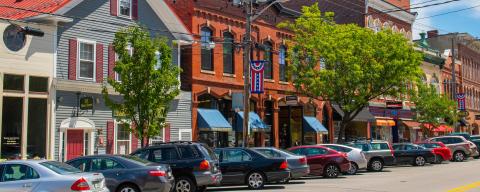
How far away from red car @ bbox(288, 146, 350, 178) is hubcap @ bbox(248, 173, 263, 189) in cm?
504

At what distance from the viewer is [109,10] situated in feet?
83.1

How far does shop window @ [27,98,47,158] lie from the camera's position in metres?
22.1

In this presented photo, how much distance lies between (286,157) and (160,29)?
36.0ft

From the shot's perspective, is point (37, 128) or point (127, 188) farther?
point (37, 128)

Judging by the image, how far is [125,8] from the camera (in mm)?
26172

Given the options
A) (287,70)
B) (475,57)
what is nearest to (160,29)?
(287,70)

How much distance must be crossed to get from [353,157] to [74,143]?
11615 millimetres

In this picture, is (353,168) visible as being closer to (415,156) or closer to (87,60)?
(415,156)

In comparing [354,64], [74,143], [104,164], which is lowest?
[104,164]

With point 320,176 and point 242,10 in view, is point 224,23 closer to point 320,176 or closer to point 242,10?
point 242,10

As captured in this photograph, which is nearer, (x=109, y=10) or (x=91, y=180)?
(x=91, y=180)

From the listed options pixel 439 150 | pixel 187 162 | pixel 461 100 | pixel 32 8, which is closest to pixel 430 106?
pixel 461 100

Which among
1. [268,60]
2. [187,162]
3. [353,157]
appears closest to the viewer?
[187,162]

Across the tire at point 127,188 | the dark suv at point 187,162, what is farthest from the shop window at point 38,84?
the tire at point 127,188
